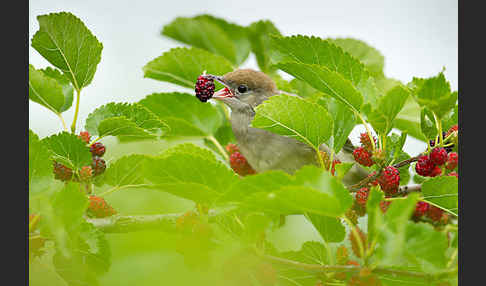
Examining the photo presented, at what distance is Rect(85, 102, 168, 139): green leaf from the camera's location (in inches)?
55.6

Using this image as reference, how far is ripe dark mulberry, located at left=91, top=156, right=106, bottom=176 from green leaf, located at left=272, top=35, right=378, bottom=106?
0.62 m

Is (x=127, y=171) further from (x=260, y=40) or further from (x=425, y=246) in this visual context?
(x=260, y=40)

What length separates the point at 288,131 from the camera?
1.32 m

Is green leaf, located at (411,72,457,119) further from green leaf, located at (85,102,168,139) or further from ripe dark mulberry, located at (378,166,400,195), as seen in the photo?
green leaf, located at (85,102,168,139)

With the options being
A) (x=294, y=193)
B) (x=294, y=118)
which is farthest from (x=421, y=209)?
(x=294, y=193)

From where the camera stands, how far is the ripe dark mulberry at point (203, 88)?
1889 mm

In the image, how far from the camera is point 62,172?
59.2 inches

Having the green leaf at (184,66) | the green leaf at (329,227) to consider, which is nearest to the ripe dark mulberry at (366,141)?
the green leaf at (329,227)

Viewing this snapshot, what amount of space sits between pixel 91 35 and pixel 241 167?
41.2 inches

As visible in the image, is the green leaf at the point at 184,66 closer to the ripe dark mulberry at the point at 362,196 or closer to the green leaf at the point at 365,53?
the green leaf at the point at 365,53

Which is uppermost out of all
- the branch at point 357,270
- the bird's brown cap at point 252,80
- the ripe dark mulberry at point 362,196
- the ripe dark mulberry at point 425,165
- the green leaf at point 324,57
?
the bird's brown cap at point 252,80

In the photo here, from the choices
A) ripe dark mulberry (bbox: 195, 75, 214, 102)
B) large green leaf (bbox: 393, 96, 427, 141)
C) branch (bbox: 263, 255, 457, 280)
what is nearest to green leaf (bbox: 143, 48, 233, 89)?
ripe dark mulberry (bbox: 195, 75, 214, 102)

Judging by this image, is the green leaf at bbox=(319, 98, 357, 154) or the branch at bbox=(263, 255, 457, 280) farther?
the green leaf at bbox=(319, 98, 357, 154)

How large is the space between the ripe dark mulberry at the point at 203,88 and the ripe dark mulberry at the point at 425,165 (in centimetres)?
82
